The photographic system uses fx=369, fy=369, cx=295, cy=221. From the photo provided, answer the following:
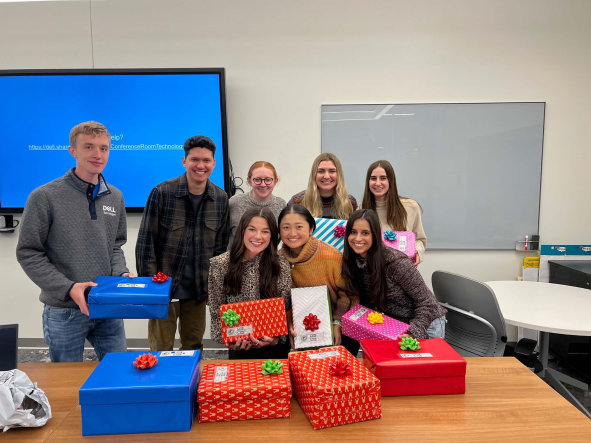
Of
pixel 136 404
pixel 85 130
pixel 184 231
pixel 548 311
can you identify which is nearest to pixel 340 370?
pixel 136 404

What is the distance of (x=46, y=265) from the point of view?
1693 mm

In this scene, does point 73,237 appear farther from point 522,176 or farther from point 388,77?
point 522,176

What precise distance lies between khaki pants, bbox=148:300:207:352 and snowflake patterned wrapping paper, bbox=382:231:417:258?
4.01 ft

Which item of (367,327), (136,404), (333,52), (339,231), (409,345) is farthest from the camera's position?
(333,52)

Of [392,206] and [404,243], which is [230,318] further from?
[392,206]

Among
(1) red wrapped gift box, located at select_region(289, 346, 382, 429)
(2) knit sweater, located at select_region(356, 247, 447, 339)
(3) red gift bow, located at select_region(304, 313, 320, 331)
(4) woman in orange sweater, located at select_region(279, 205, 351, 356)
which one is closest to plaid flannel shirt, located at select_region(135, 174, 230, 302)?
(4) woman in orange sweater, located at select_region(279, 205, 351, 356)

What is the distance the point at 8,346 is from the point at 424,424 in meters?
1.44

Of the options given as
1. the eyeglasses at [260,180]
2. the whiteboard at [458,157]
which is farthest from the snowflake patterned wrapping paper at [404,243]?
the whiteboard at [458,157]

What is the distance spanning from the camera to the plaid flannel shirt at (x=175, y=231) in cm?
216

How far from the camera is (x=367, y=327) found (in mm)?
1645

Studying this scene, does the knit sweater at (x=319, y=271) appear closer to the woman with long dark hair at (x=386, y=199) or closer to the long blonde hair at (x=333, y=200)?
the long blonde hair at (x=333, y=200)

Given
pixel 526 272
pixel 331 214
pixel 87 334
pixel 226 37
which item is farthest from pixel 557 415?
pixel 226 37

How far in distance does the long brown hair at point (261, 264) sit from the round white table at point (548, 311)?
1.47 m

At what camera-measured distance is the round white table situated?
2131 millimetres
